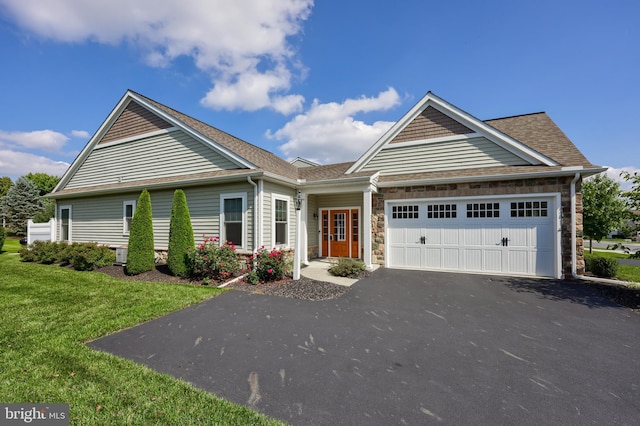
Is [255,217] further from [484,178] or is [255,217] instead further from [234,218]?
[484,178]

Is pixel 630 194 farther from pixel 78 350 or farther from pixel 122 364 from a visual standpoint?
pixel 78 350

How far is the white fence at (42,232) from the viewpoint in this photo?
13.5m

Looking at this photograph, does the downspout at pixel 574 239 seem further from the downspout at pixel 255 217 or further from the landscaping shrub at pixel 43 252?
the landscaping shrub at pixel 43 252

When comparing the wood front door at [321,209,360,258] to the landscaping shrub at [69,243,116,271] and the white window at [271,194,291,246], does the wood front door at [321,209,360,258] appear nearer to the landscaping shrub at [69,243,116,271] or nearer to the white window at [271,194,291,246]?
the white window at [271,194,291,246]

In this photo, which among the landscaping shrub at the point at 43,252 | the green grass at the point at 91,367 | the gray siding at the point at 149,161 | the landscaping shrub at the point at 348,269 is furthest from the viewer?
the landscaping shrub at the point at 43,252

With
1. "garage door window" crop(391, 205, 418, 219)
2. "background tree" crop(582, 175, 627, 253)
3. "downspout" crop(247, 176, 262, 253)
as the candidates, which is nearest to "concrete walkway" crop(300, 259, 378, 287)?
"downspout" crop(247, 176, 262, 253)

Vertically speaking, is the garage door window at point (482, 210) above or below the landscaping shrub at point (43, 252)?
above

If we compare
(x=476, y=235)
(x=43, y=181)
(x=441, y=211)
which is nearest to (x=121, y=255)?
(x=441, y=211)

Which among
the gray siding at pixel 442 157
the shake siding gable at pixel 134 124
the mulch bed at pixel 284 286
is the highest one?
the shake siding gable at pixel 134 124

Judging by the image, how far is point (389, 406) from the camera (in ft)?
8.53

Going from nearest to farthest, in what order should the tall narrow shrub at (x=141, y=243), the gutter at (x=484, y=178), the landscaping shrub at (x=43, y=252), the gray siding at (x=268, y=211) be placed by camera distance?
the gutter at (x=484, y=178) → the tall narrow shrub at (x=141, y=243) → the gray siding at (x=268, y=211) → the landscaping shrub at (x=43, y=252)

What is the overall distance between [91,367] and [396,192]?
8937 millimetres

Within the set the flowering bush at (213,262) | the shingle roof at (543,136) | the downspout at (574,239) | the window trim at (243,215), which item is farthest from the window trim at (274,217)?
the downspout at (574,239)

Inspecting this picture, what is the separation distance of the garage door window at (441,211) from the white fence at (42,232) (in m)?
17.9
